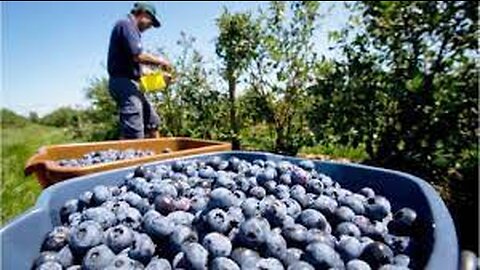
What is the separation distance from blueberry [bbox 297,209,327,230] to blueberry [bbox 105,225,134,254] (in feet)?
1.05

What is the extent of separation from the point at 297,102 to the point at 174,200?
324 cm

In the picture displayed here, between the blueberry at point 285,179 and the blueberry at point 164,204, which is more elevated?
the blueberry at point 285,179

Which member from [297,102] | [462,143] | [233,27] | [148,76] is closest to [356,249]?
[148,76]

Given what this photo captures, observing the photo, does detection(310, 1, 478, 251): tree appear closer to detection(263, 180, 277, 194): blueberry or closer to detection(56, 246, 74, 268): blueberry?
detection(263, 180, 277, 194): blueberry

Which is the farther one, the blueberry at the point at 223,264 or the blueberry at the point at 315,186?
the blueberry at the point at 315,186

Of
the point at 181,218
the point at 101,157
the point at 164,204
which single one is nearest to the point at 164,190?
the point at 164,204

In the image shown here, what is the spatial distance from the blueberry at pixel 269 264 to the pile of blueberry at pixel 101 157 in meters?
1.63

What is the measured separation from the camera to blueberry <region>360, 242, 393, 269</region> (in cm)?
81

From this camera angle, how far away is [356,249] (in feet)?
2.68

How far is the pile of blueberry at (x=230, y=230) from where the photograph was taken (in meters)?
0.79

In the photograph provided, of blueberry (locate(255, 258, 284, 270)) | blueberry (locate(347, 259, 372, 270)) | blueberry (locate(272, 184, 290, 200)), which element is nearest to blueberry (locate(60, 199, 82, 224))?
blueberry (locate(272, 184, 290, 200))

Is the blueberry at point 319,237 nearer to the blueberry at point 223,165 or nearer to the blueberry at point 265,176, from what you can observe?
the blueberry at point 265,176

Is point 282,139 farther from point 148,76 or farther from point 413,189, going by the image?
point 413,189

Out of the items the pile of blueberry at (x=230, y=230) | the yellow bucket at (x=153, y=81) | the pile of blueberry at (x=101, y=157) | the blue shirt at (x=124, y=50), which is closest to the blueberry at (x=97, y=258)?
the pile of blueberry at (x=230, y=230)
